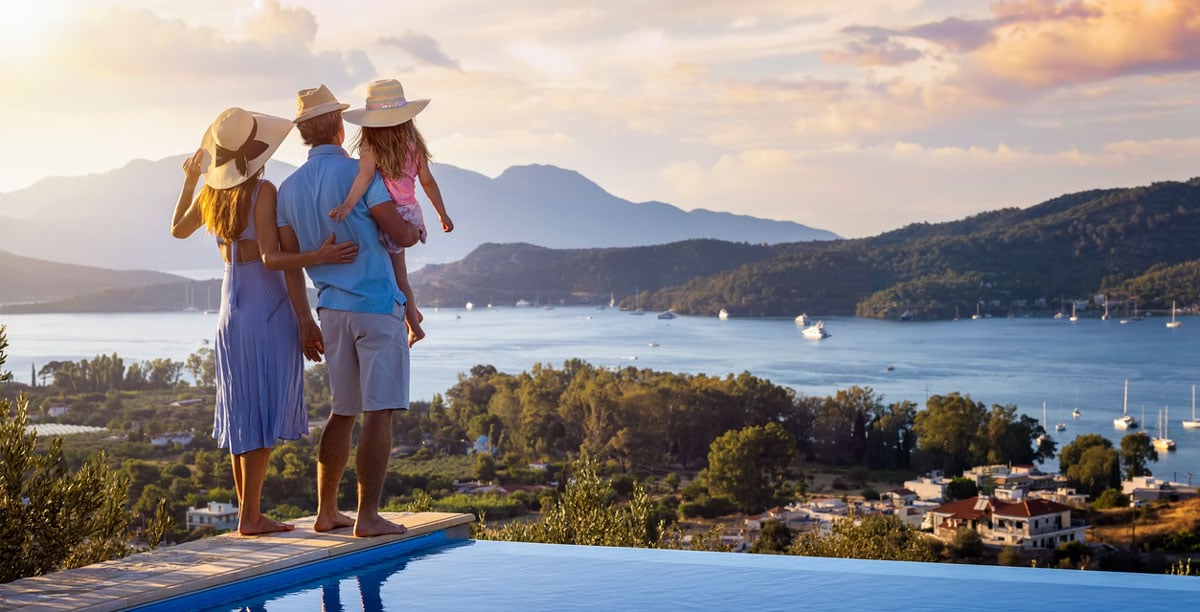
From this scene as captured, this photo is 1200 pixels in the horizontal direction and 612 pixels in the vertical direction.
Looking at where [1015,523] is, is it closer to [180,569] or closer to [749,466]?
[749,466]

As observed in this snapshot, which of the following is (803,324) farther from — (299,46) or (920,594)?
(920,594)

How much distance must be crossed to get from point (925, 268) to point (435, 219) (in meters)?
23.1

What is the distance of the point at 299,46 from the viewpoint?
34.8 metres

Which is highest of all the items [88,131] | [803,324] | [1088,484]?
[88,131]

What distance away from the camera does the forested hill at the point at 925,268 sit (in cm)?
5016

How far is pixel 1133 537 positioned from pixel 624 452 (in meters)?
13.5

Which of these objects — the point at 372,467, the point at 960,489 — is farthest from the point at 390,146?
the point at 960,489

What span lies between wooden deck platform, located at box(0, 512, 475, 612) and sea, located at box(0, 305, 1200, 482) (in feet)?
113

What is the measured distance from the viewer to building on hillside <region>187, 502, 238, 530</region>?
18500 millimetres

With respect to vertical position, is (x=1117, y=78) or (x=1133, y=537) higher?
(x=1117, y=78)

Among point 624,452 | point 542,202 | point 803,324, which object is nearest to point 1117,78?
point 803,324


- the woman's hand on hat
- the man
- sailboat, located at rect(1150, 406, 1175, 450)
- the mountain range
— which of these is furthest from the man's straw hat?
the mountain range

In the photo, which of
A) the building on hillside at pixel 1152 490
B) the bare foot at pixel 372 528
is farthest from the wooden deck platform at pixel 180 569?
the building on hillside at pixel 1152 490

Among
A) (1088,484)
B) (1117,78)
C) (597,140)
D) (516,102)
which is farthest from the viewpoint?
(597,140)
